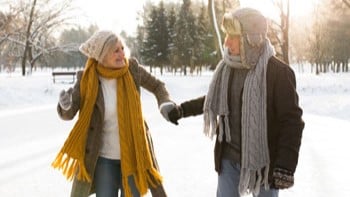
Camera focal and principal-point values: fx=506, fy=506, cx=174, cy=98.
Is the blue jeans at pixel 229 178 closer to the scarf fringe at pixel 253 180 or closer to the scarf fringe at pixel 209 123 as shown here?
the scarf fringe at pixel 253 180

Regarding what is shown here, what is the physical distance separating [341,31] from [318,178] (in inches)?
1756

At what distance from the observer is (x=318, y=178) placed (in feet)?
17.9

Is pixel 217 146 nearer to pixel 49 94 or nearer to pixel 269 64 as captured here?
pixel 269 64

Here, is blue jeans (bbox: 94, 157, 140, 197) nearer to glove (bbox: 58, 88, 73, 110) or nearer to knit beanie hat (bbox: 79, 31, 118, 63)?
glove (bbox: 58, 88, 73, 110)

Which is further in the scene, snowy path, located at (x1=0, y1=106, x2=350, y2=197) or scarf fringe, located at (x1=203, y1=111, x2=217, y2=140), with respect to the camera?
snowy path, located at (x1=0, y1=106, x2=350, y2=197)

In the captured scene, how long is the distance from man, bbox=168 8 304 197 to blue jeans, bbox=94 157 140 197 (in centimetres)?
72

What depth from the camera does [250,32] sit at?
2.79 metres

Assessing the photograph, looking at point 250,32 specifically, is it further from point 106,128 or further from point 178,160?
point 178,160

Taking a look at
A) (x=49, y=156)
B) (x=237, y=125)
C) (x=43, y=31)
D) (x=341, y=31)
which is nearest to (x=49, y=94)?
(x=49, y=156)

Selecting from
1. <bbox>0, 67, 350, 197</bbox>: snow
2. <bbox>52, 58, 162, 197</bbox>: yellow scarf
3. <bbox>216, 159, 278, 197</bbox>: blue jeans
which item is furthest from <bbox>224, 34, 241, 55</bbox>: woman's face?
<bbox>0, 67, 350, 197</bbox>: snow

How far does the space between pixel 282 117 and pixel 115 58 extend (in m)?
1.16

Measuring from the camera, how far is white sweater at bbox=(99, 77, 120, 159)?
3295 mm

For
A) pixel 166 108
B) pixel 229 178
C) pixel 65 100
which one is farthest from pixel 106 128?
pixel 229 178

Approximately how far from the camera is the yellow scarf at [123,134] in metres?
3.24
